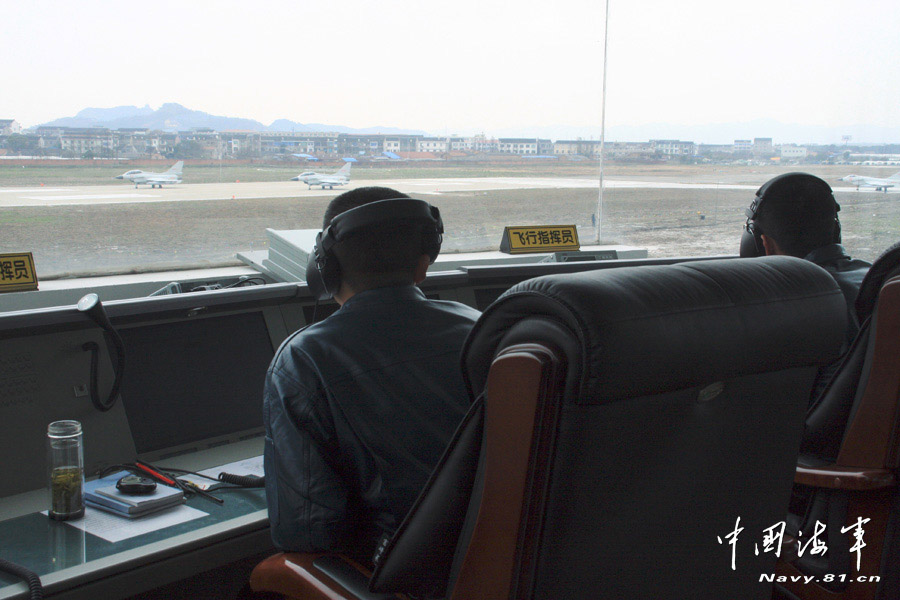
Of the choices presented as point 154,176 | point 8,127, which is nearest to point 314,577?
point 8,127

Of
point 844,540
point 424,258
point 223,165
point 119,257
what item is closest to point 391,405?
point 424,258

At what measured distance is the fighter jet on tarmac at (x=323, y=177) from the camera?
2.87m

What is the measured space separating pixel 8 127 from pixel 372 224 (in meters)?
1.81

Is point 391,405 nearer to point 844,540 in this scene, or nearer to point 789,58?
point 844,540

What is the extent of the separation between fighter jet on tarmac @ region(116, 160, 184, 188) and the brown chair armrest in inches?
83.8

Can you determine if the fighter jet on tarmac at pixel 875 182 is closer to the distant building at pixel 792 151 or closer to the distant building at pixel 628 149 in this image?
the distant building at pixel 792 151

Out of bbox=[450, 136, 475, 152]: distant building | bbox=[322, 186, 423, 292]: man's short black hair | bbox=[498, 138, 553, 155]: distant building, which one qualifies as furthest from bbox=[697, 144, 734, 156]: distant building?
bbox=[322, 186, 423, 292]: man's short black hair

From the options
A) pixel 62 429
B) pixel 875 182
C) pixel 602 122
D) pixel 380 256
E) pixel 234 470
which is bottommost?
pixel 234 470

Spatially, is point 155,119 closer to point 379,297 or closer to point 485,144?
point 485,144

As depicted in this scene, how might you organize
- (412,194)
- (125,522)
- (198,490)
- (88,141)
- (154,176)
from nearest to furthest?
1. (125,522)
2. (198,490)
3. (412,194)
4. (88,141)
5. (154,176)

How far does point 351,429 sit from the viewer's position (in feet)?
3.09

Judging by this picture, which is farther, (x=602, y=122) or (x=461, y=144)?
(x=461, y=144)

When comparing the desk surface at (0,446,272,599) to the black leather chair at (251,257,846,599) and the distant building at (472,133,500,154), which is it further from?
the distant building at (472,133,500,154)

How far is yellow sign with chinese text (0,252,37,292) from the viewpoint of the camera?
1.50 metres
